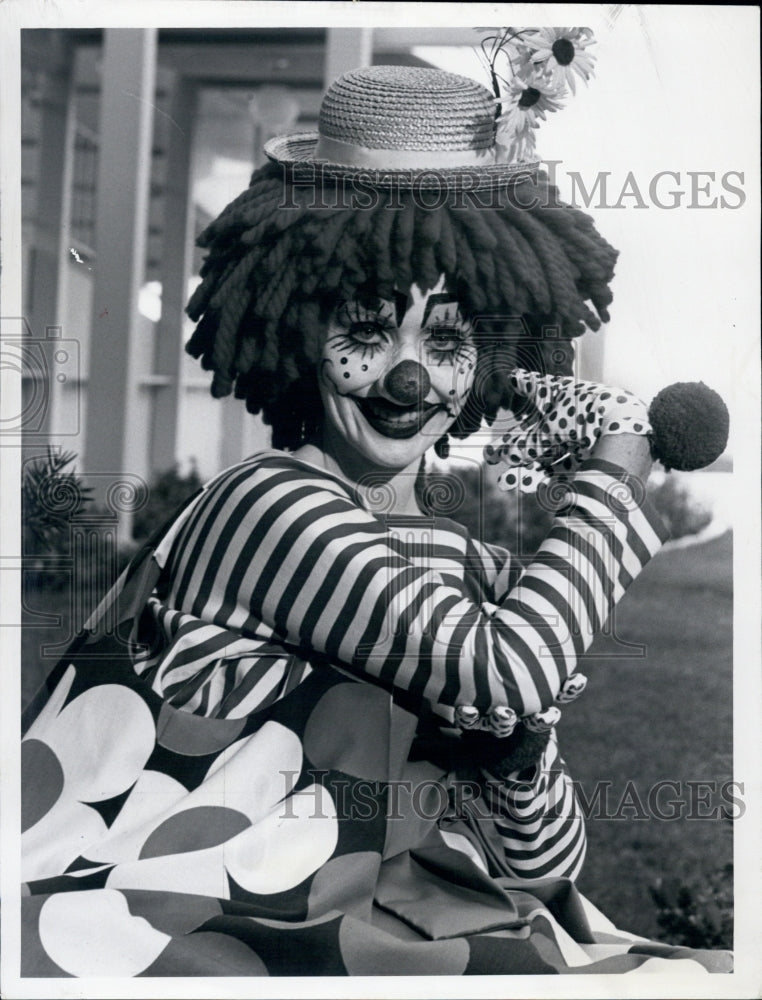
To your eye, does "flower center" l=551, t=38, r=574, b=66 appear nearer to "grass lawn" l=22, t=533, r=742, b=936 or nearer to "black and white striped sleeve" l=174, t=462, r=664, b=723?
"black and white striped sleeve" l=174, t=462, r=664, b=723

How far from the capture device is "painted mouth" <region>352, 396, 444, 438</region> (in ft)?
5.61

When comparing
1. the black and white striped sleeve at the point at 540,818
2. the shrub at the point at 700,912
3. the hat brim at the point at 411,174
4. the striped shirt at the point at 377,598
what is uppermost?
the hat brim at the point at 411,174

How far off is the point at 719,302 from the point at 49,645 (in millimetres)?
1155

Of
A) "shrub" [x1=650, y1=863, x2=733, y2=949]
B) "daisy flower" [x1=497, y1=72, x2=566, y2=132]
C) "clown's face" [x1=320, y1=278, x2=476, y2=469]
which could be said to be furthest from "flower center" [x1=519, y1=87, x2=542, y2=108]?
"shrub" [x1=650, y1=863, x2=733, y2=949]

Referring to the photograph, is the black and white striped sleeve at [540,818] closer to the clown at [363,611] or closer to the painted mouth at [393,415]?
the clown at [363,611]

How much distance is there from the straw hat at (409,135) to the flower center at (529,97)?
0.17 ft

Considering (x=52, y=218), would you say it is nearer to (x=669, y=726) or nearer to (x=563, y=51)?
(x=563, y=51)

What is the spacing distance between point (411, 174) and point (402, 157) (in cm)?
3

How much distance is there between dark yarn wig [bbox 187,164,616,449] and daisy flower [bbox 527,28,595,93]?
0.59 feet

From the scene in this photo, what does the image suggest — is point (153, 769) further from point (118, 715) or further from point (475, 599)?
point (475, 599)

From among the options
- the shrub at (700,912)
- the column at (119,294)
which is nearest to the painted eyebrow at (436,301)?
the column at (119,294)

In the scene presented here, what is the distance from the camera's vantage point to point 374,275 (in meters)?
1.67

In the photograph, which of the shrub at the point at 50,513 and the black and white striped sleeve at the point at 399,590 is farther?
the shrub at the point at 50,513

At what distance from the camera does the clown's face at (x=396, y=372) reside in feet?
5.55
